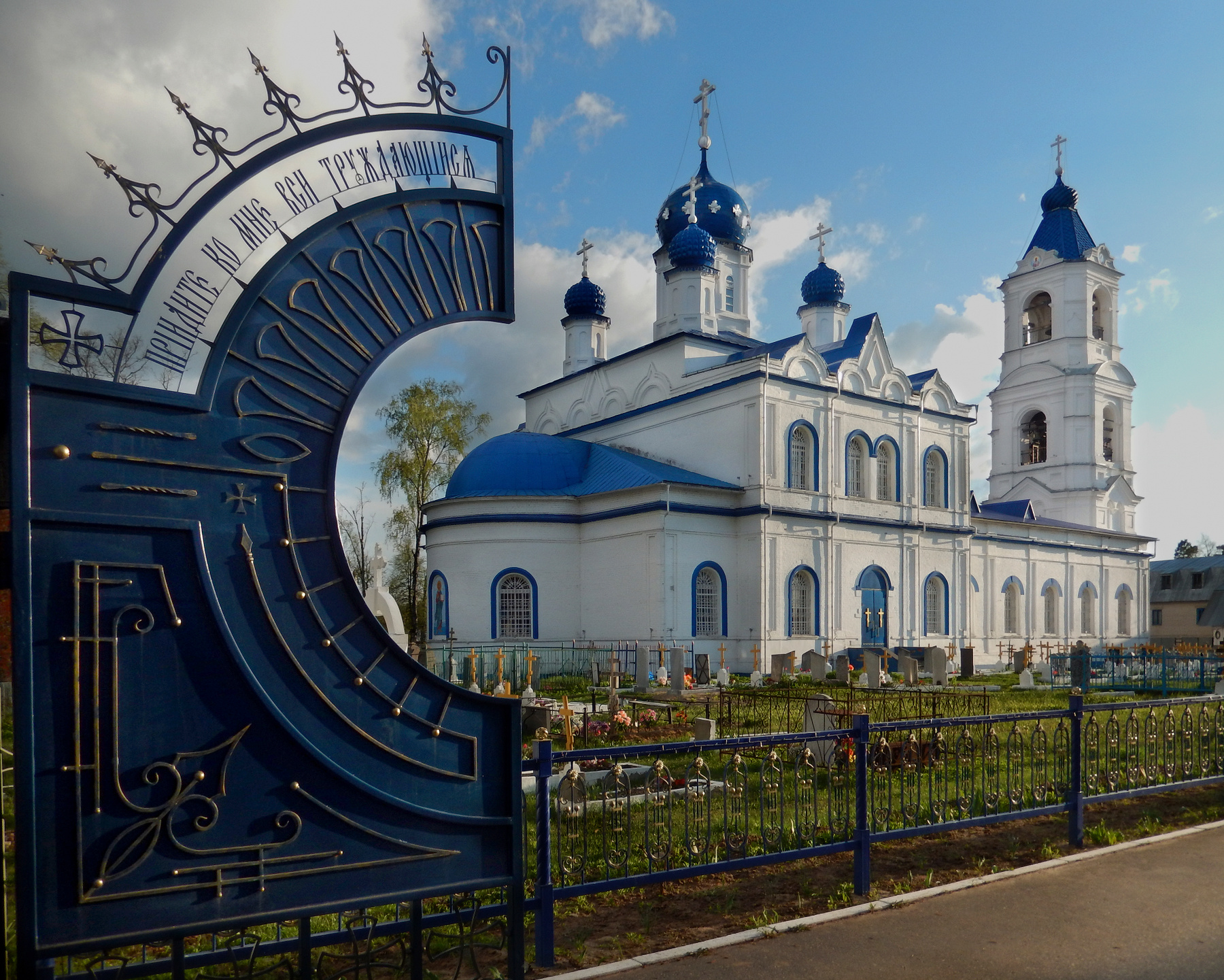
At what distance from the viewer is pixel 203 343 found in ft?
11.4

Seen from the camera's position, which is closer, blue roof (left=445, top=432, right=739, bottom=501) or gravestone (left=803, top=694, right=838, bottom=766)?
gravestone (left=803, top=694, right=838, bottom=766)

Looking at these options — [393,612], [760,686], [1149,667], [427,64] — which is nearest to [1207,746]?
[427,64]

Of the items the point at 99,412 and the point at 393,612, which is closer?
the point at 99,412

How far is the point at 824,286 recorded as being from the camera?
2992cm

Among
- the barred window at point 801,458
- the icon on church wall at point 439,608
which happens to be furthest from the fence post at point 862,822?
the barred window at point 801,458

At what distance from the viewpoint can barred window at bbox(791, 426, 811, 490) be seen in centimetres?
2478

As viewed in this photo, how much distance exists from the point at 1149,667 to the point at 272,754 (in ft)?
75.7

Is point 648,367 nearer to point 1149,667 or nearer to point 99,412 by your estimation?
point 1149,667

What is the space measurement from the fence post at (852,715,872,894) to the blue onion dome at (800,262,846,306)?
25.9 m

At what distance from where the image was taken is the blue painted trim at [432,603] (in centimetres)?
2338

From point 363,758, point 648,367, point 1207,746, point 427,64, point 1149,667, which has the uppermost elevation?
point 648,367

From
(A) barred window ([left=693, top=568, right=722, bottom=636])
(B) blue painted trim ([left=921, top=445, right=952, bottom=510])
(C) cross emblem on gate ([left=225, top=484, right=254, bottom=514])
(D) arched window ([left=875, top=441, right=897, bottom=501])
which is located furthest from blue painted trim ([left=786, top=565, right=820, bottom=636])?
(C) cross emblem on gate ([left=225, top=484, right=254, bottom=514])

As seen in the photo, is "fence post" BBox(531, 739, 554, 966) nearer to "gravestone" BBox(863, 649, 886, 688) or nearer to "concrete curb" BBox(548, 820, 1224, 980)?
"concrete curb" BBox(548, 820, 1224, 980)

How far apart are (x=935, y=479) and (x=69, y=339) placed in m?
27.5
